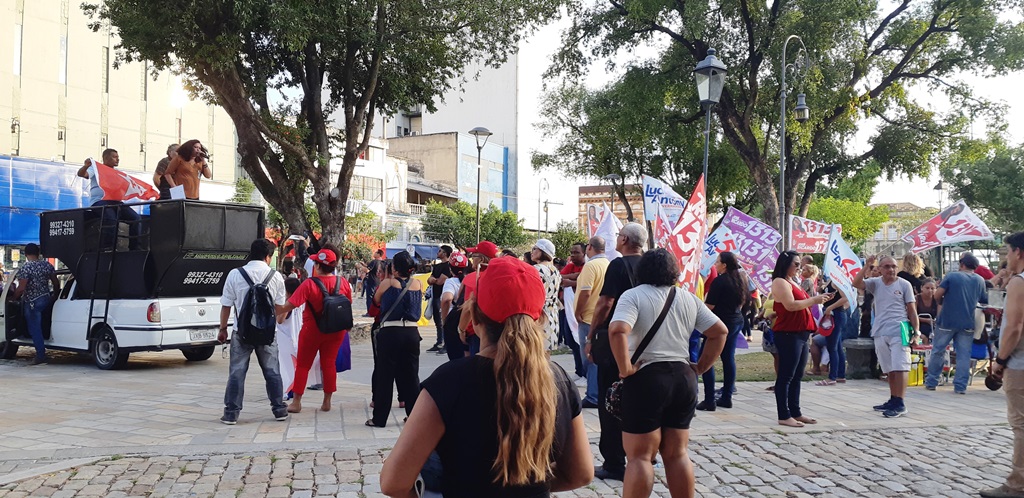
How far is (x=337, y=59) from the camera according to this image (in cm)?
1648

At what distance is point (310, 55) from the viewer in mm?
15461

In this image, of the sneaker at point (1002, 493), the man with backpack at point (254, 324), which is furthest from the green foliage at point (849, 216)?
the man with backpack at point (254, 324)

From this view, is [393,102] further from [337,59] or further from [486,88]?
[486,88]

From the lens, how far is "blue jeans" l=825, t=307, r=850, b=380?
34.7 ft

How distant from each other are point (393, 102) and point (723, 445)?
12321 mm

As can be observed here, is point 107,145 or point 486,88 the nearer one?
point 107,145

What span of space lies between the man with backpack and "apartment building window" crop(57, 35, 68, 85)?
1413 inches

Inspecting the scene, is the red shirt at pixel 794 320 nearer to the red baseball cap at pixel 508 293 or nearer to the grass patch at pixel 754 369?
the grass patch at pixel 754 369

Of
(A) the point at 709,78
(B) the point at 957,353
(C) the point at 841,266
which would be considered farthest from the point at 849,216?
(C) the point at 841,266

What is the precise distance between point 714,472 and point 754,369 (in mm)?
6696

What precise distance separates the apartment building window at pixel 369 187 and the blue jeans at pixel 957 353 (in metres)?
48.5

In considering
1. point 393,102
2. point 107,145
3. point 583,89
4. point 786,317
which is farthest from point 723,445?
point 107,145

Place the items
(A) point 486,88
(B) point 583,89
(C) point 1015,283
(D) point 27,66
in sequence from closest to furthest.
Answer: (C) point 1015,283, (D) point 27,66, (B) point 583,89, (A) point 486,88

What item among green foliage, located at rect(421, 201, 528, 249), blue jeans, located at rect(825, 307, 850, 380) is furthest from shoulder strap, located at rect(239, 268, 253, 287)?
green foliage, located at rect(421, 201, 528, 249)
